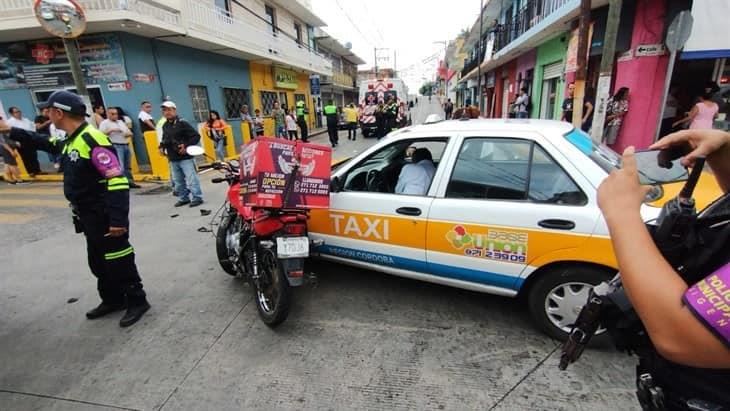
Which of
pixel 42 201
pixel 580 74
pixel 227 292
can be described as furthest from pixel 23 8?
pixel 580 74

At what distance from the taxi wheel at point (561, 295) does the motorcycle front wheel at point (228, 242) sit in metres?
2.66

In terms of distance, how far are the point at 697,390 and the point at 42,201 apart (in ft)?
31.7

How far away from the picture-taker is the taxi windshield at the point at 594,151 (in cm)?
234

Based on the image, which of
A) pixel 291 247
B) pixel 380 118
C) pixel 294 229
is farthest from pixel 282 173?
pixel 380 118

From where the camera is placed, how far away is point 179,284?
3.57 metres

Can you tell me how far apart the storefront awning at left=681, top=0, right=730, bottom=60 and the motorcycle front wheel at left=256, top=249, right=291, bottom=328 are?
30.9 ft

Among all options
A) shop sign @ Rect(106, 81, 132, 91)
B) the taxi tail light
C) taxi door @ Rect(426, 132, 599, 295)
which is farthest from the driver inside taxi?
shop sign @ Rect(106, 81, 132, 91)

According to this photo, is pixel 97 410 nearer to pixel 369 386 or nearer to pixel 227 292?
pixel 227 292

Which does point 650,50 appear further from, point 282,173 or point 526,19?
point 282,173

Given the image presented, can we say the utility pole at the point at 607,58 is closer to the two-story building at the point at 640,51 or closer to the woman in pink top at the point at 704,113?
the two-story building at the point at 640,51

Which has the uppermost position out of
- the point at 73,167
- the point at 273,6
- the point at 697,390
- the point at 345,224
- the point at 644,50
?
the point at 273,6

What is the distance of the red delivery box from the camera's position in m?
2.56

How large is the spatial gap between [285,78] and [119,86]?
11073 millimetres

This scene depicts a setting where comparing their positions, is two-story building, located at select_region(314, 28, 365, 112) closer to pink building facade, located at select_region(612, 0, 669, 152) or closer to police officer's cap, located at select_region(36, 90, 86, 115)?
pink building facade, located at select_region(612, 0, 669, 152)
